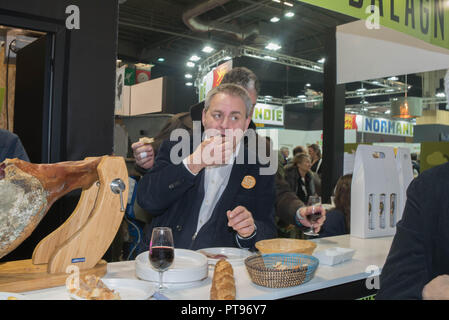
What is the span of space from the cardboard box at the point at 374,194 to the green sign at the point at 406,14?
709mm

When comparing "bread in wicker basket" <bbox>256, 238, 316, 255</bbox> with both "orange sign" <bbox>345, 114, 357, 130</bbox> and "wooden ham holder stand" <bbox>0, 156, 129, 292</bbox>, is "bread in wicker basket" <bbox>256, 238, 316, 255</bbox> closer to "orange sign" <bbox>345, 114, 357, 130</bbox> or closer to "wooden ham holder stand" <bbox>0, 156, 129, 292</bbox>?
"wooden ham holder stand" <bbox>0, 156, 129, 292</bbox>

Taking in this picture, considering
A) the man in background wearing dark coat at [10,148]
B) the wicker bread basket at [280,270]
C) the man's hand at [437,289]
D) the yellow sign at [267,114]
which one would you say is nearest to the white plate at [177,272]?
the wicker bread basket at [280,270]

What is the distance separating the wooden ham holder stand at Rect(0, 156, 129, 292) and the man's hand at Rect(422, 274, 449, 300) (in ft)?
3.37

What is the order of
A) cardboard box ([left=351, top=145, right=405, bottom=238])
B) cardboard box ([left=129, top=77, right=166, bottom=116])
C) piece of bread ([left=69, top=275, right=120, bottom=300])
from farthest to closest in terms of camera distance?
cardboard box ([left=129, top=77, right=166, bottom=116]) → cardboard box ([left=351, top=145, right=405, bottom=238]) → piece of bread ([left=69, top=275, right=120, bottom=300])

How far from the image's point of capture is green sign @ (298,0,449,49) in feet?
6.39

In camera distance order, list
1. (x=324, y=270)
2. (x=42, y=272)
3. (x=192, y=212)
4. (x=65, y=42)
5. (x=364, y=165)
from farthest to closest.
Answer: (x=364, y=165)
(x=65, y=42)
(x=192, y=212)
(x=324, y=270)
(x=42, y=272)

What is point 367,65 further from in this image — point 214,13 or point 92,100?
point 214,13

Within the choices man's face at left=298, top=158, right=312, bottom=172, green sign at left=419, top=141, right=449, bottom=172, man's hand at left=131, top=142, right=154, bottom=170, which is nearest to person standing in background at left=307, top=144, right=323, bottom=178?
man's face at left=298, top=158, right=312, bottom=172

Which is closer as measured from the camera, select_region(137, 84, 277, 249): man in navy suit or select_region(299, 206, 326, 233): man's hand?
select_region(137, 84, 277, 249): man in navy suit

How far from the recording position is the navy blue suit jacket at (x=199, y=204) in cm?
182

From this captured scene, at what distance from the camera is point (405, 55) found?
3018 millimetres

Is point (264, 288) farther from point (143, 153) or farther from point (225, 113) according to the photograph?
point (143, 153)

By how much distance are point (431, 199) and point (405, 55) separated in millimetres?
2147

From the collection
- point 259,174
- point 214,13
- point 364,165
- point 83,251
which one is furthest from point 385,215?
point 214,13
